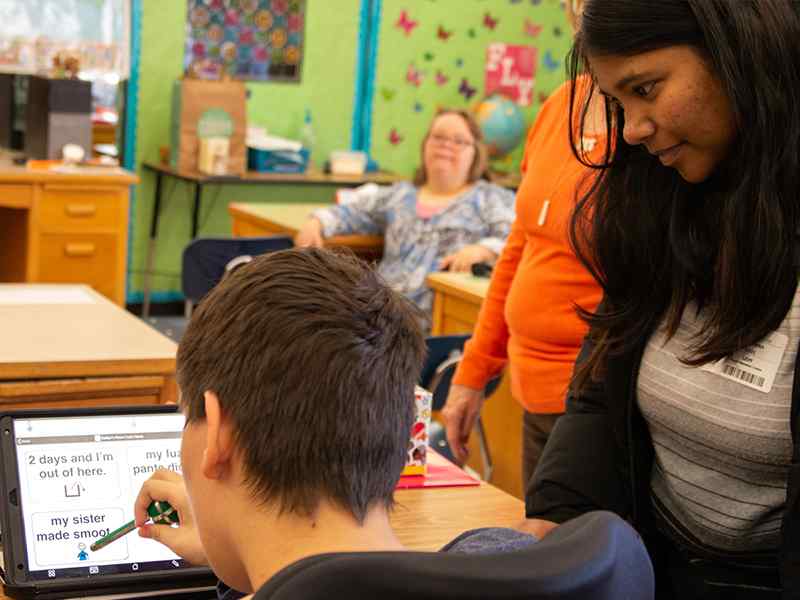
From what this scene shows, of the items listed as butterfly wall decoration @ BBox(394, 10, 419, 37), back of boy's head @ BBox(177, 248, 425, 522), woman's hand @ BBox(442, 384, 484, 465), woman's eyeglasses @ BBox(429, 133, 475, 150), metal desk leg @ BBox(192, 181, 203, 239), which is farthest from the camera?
butterfly wall decoration @ BBox(394, 10, 419, 37)

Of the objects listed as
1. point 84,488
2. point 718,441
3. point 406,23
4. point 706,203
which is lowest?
point 84,488

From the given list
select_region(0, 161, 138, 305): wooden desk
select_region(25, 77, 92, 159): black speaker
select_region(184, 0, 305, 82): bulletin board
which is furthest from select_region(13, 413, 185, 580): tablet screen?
select_region(184, 0, 305, 82): bulletin board

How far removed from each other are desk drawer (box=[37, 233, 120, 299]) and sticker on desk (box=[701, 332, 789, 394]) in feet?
14.1

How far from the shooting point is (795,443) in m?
1.33

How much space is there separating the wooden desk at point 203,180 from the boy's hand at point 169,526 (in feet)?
16.2

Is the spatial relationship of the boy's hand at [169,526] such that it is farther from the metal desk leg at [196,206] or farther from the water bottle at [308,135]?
the water bottle at [308,135]

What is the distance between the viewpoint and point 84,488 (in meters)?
1.53

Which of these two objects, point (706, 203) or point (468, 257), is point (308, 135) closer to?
point (468, 257)

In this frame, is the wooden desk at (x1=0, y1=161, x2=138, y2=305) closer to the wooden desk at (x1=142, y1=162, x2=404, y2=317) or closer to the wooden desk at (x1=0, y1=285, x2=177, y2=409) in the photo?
the wooden desk at (x1=142, y1=162, x2=404, y2=317)

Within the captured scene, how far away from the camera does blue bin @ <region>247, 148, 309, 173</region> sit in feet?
21.7

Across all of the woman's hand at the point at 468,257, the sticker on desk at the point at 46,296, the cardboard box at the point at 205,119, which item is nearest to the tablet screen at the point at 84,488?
the sticker on desk at the point at 46,296

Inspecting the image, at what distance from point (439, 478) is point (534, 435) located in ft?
1.10

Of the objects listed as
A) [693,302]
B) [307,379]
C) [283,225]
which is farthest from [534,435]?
[283,225]

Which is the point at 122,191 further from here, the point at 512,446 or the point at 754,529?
the point at 754,529
